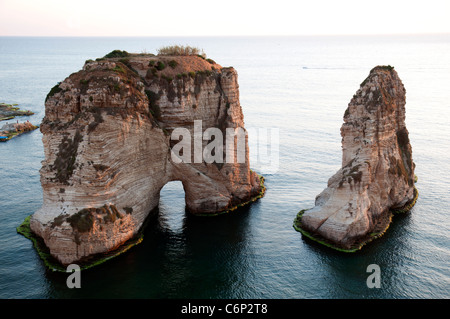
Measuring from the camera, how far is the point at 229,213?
2167 inches

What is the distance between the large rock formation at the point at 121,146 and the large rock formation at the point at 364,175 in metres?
→ 14.4

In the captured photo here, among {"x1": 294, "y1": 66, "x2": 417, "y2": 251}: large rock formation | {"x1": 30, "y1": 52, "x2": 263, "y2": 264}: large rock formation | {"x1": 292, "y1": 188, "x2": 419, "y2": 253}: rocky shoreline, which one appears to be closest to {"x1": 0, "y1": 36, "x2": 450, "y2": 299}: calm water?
{"x1": 292, "y1": 188, "x2": 419, "y2": 253}: rocky shoreline

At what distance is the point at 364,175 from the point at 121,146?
28.0 meters

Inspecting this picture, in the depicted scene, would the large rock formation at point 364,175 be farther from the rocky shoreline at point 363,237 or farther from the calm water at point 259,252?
the calm water at point 259,252

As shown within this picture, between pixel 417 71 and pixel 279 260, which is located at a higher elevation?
pixel 417 71

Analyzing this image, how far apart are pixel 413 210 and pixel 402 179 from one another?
16.7 ft

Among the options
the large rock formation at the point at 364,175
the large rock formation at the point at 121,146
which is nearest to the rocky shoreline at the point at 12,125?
the large rock formation at the point at 121,146

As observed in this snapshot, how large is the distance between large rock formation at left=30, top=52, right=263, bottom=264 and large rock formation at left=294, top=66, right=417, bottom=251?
14.4m

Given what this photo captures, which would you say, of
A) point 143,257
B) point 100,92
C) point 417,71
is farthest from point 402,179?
point 417,71

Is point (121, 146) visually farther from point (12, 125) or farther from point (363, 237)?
point (12, 125)

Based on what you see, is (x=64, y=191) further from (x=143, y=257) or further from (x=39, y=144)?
(x=39, y=144)

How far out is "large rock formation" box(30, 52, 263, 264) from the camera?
41562 millimetres
